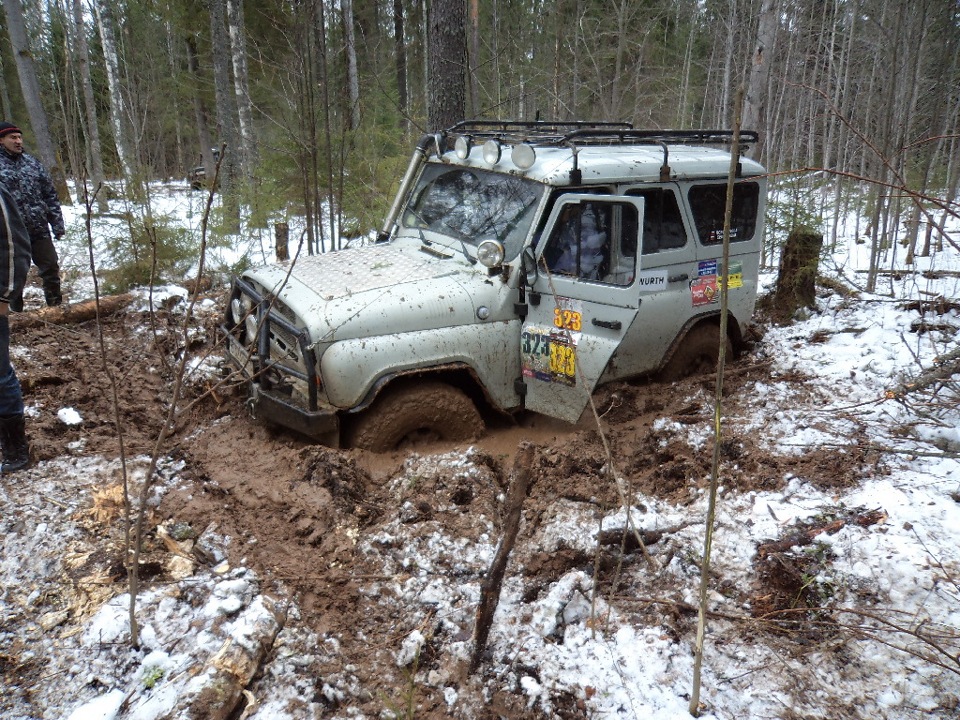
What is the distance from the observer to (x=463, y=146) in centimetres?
518

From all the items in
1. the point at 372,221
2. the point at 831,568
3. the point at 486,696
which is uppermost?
the point at 372,221

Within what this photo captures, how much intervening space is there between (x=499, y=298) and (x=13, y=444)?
3.16 m

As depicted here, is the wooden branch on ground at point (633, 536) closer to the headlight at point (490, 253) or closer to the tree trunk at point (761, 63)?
the headlight at point (490, 253)

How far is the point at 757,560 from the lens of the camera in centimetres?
331

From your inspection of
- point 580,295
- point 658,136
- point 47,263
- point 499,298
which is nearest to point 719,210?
point 658,136

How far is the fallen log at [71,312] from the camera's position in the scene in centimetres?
668

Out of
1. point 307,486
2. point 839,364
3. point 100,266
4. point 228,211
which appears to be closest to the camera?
point 307,486

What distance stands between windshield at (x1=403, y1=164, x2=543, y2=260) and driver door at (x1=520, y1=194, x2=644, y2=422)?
0.80ft

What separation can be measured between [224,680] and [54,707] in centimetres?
64

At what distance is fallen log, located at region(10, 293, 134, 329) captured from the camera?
21.9 ft

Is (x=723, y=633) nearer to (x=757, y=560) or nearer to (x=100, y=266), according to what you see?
(x=757, y=560)

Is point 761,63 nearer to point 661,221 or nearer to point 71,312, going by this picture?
point 661,221

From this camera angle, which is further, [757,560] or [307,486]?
[307,486]

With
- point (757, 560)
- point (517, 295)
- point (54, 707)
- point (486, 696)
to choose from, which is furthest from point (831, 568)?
point (54, 707)
